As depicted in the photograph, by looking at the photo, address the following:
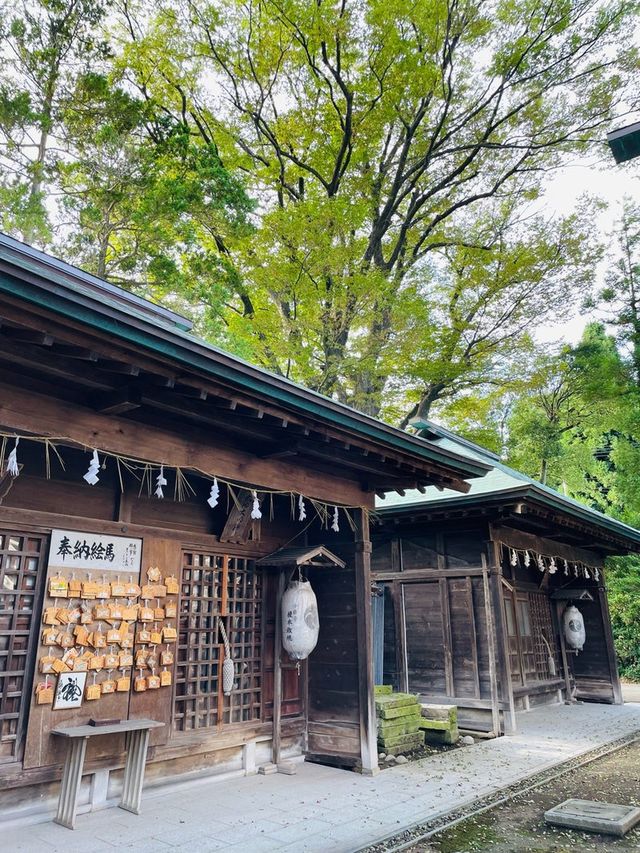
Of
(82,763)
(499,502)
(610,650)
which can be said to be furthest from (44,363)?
(610,650)

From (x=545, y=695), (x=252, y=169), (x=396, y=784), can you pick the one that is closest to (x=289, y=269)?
(x=252, y=169)

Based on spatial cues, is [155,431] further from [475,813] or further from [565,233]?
[565,233]

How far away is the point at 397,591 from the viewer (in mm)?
10883

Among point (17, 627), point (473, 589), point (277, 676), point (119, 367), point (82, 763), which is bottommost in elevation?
point (82, 763)

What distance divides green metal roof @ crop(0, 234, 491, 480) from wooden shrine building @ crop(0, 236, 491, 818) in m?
0.01

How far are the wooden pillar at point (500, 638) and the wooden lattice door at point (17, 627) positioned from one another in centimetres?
730

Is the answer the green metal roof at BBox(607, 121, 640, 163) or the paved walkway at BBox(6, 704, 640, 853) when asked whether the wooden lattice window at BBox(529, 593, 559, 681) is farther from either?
the green metal roof at BBox(607, 121, 640, 163)

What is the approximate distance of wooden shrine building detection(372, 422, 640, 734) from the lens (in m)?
9.65

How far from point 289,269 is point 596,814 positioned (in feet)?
36.8

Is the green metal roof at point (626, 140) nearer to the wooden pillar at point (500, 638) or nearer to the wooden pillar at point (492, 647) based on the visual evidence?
the wooden pillar at point (500, 638)

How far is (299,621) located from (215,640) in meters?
1.00

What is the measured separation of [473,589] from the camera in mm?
10086

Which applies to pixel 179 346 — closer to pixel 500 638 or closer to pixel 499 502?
pixel 499 502

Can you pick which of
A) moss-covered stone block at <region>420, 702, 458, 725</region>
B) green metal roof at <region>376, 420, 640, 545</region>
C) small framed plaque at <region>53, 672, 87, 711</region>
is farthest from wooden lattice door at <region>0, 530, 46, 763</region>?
moss-covered stone block at <region>420, 702, 458, 725</region>
